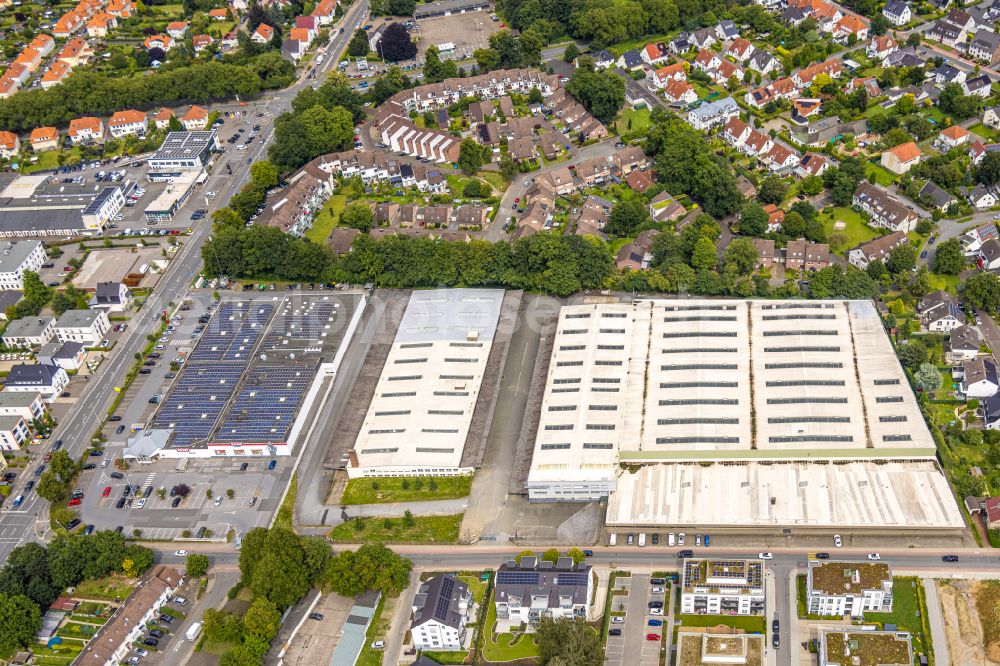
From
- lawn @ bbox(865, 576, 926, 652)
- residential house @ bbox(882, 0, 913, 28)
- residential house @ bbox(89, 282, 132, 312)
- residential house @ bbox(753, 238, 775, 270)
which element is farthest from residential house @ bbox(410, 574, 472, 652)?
residential house @ bbox(882, 0, 913, 28)

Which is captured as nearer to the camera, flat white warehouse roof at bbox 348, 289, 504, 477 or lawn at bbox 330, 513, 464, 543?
lawn at bbox 330, 513, 464, 543

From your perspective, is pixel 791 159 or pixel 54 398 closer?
pixel 54 398

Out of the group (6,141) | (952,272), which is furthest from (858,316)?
(6,141)

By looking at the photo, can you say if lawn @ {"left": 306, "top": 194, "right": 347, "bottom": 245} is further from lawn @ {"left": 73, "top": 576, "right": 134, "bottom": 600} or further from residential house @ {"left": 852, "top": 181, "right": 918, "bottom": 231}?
residential house @ {"left": 852, "top": 181, "right": 918, "bottom": 231}

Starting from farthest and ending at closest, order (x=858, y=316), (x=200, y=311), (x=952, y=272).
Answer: (x=200, y=311), (x=952, y=272), (x=858, y=316)

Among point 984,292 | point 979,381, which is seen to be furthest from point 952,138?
point 979,381

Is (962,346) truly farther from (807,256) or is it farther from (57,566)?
(57,566)

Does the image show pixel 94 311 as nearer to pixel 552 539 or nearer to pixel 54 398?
pixel 54 398
